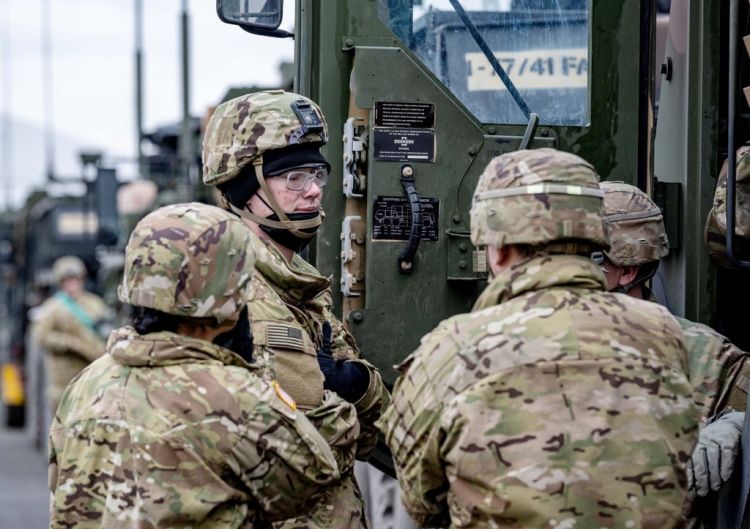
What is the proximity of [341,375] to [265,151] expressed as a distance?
686 mm

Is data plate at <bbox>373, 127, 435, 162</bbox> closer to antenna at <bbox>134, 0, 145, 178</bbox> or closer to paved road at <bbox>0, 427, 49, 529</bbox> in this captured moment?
paved road at <bbox>0, 427, 49, 529</bbox>

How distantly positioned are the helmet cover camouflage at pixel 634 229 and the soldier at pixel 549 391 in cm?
118

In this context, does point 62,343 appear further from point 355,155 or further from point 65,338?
point 355,155

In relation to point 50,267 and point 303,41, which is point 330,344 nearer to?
point 303,41

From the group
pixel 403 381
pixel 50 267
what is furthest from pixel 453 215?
pixel 50 267

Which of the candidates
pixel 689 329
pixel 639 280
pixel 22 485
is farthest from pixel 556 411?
pixel 22 485

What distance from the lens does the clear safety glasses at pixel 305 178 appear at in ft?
14.4

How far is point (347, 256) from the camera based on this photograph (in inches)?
194

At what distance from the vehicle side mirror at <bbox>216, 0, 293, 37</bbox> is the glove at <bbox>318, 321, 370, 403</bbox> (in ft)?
3.45

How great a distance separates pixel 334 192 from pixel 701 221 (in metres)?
1.21

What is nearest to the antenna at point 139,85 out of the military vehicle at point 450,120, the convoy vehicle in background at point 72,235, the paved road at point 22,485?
the convoy vehicle in background at point 72,235

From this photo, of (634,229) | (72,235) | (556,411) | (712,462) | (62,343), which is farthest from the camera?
(72,235)

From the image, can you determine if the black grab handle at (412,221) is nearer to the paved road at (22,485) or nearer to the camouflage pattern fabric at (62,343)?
the paved road at (22,485)

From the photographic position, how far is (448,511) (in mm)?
3404
